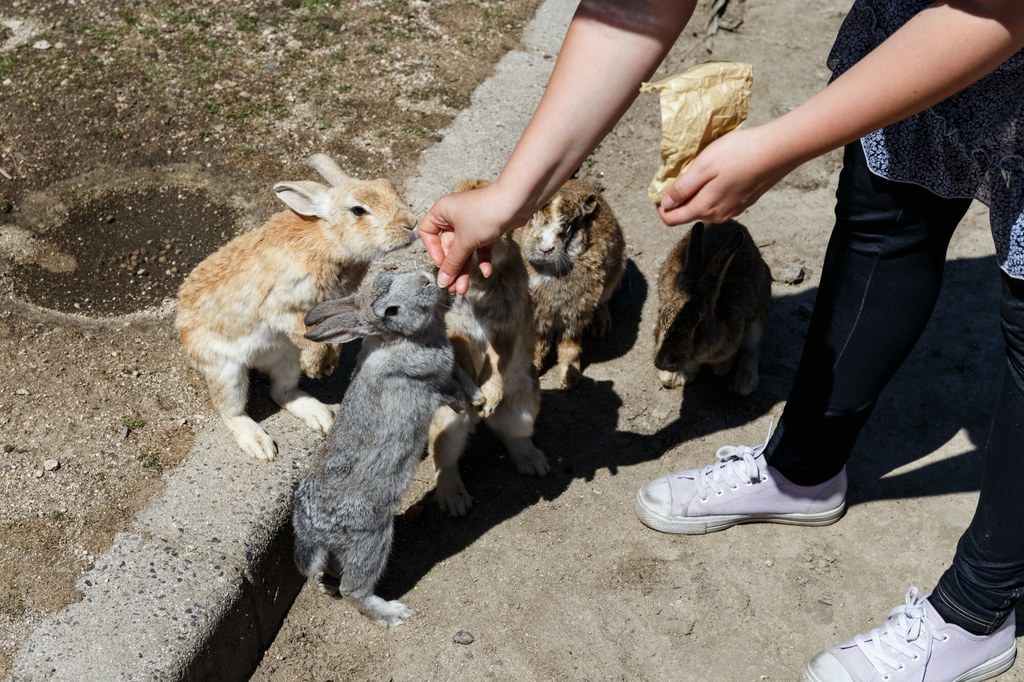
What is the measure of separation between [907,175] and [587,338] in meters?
2.79

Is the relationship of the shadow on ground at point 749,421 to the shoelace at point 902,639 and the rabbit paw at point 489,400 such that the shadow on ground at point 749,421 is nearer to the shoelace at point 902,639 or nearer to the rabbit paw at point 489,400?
the rabbit paw at point 489,400

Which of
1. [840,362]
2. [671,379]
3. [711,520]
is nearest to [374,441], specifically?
[711,520]

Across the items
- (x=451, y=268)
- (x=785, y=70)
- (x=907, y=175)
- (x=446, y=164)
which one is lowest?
(x=446, y=164)

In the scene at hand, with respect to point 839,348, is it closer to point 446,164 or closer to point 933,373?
point 933,373

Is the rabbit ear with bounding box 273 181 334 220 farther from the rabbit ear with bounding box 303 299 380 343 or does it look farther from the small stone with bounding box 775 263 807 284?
the small stone with bounding box 775 263 807 284

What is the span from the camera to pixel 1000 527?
10.6 feet

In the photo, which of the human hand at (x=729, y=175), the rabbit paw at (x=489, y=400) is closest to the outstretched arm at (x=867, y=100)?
the human hand at (x=729, y=175)

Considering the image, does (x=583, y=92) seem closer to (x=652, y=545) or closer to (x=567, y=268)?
(x=652, y=545)

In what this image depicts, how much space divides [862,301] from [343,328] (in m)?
1.93

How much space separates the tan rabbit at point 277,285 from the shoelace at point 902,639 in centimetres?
254

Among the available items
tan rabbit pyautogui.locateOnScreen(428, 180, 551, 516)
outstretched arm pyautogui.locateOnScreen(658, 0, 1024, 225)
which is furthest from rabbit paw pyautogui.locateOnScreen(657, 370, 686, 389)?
outstretched arm pyautogui.locateOnScreen(658, 0, 1024, 225)

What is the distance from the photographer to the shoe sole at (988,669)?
3742 millimetres

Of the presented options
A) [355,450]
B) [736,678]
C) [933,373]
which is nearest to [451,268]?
[355,450]

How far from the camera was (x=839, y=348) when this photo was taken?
3.68m
